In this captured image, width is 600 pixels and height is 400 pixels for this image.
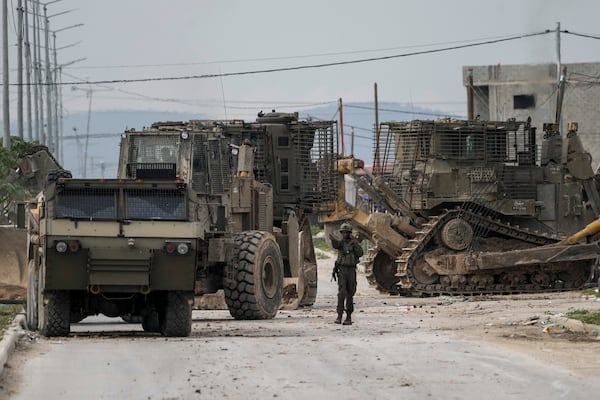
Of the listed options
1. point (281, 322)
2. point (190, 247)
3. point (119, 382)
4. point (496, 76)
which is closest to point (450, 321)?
point (281, 322)

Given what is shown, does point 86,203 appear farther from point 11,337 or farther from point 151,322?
point 151,322

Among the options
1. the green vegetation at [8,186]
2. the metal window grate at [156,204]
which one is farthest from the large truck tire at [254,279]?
the green vegetation at [8,186]

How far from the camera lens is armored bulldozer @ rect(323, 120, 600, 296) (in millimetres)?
31391

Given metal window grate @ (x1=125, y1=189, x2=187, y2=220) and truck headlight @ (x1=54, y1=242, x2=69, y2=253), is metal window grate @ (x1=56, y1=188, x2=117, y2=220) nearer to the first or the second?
metal window grate @ (x1=125, y1=189, x2=187, y2=220)

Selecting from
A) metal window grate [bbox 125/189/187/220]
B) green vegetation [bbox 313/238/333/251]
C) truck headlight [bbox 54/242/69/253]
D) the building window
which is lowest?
green vegetation [bbox 313/238/333/251]

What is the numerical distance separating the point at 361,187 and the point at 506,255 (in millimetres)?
3797

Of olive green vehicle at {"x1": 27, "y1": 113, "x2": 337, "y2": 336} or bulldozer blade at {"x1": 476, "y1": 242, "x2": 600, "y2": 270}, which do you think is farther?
bulldozer blade at {"x1": 476, "y1": 242, "x2": 600, "y2": 270}

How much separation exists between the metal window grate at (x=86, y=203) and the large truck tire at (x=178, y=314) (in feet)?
4.45

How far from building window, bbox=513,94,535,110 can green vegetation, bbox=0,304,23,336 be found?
57.5 m

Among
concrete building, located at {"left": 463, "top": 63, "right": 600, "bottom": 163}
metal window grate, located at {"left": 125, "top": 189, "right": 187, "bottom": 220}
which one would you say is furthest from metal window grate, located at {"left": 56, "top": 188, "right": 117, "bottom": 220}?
concrete building, located at {"left": 463, "top": 63, "right": 600, "bottom": 163}

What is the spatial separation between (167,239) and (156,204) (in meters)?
0.57

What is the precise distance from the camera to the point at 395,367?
15.3 meters

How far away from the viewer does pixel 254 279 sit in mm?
22562

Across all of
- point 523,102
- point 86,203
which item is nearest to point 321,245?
point 523,102
